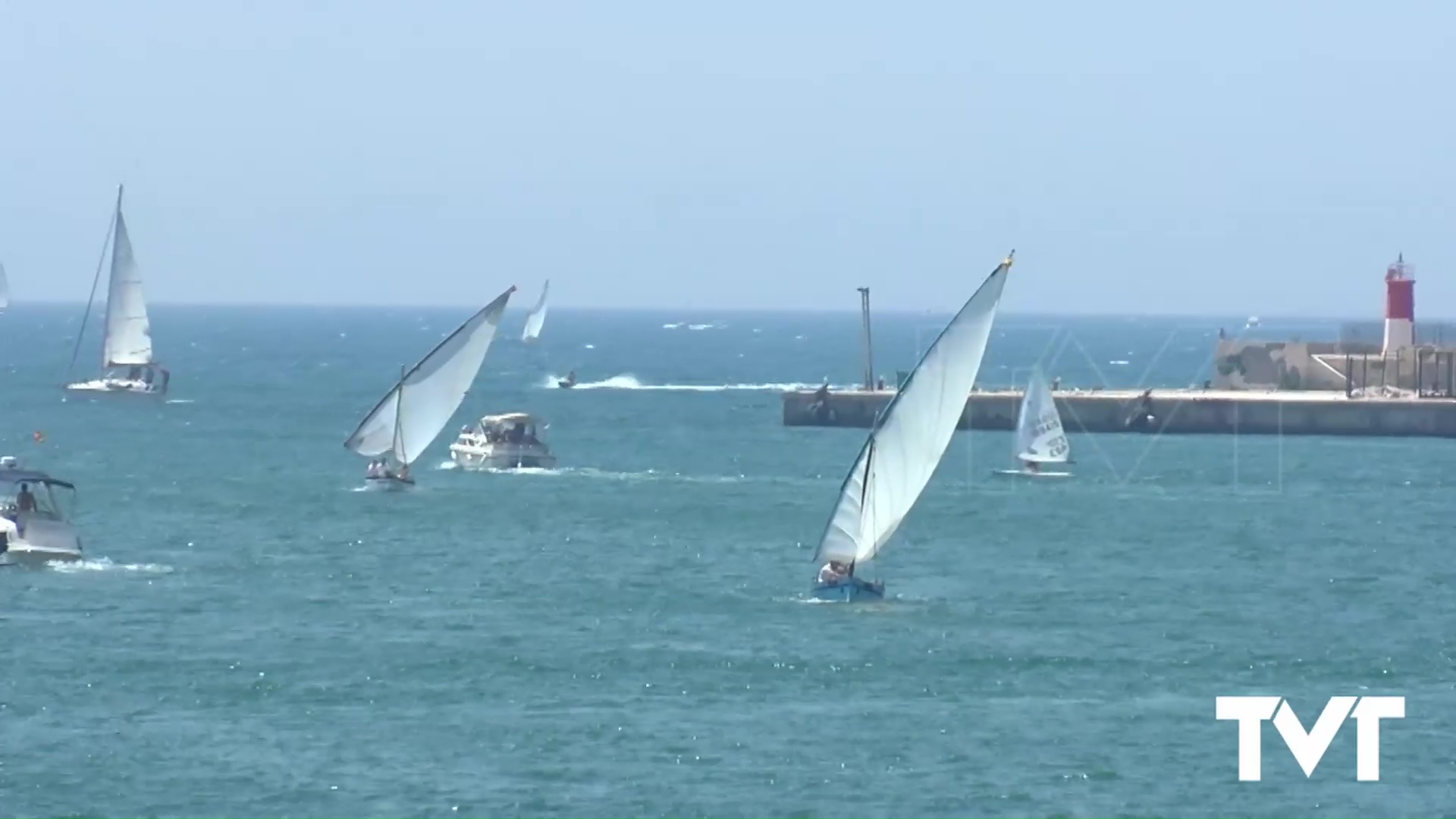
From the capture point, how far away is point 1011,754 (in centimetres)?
4069

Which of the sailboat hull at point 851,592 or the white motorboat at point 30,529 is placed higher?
the white motorboat at point 30,529

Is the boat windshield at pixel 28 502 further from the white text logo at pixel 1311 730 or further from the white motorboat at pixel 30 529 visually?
the white text logo at pixel 1311 730

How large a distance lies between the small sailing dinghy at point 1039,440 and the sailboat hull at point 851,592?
39346 mm

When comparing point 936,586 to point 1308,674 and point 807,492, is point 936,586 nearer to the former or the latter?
point 1308,674

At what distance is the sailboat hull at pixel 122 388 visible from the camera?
479 feet

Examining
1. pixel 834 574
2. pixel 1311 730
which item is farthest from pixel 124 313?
pixel 1311 730

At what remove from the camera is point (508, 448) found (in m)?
94.9

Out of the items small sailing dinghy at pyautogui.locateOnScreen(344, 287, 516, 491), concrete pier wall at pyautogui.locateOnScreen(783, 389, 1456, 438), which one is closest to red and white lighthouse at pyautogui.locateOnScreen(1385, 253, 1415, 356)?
concrete pier wall at pyautogui.locateOnScreen(783, 389, 1456, 438)

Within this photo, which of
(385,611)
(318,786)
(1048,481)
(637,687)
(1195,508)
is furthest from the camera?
(1048,481)

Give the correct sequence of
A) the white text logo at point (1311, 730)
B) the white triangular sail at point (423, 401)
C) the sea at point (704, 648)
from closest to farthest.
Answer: the sea at point (704, 648)
the white text logo at point (1311, 730)
the white triangular sail at point (423, 401)

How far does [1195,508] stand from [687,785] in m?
48.2

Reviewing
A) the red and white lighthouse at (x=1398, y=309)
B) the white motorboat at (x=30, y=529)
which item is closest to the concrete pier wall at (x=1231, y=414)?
the red and white lighthouse at (x=1398, y=309)

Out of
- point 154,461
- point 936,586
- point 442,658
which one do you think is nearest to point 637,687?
point 442,658

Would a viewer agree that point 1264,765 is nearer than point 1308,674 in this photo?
Yes
